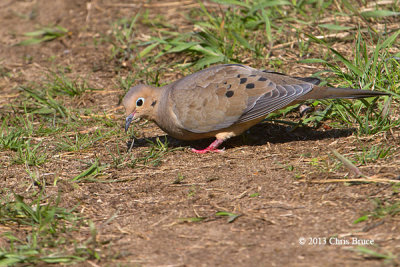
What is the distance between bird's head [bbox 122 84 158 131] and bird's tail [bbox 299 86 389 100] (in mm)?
1426

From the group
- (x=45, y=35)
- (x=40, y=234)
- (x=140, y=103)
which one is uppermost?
(x=45, y=35)

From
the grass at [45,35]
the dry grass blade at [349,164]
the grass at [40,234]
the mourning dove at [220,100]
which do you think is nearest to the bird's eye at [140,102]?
the mourning dove at [220,100]

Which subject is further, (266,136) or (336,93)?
(266,136)

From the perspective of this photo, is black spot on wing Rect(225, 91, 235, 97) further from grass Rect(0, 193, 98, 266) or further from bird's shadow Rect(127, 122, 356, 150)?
grass Rect(0, 193, 98, 266)

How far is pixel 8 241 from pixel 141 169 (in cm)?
135

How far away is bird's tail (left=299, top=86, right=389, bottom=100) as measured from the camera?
13.9 feet

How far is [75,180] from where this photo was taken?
4.19 meters

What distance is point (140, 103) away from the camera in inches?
193

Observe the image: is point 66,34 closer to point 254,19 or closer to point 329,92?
point 254,19

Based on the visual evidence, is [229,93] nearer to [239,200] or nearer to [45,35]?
[239,200]

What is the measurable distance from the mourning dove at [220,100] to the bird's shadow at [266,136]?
209 mm

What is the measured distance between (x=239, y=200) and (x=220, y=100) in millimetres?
1227

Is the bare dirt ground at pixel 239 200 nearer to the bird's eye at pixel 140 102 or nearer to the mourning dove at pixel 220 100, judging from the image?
the mourning dove at pixel 220 100

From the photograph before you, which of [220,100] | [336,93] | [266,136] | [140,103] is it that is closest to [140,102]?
[140,103]
